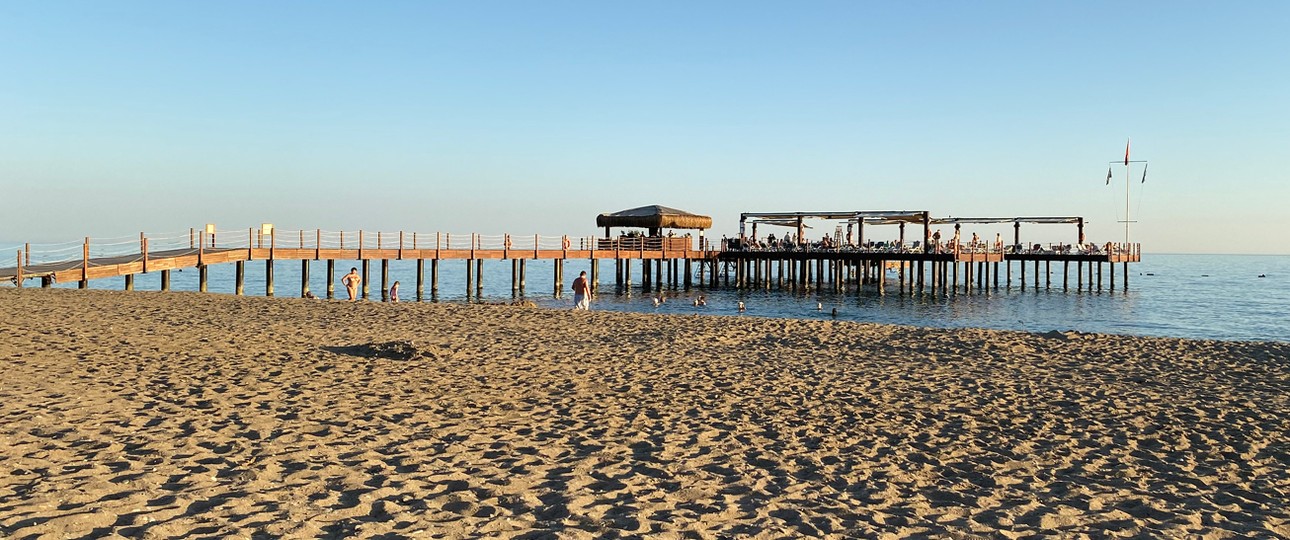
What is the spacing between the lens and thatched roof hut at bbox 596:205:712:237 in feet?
132

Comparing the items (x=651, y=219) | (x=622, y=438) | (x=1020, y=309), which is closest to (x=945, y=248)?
(x=1020, y=309)

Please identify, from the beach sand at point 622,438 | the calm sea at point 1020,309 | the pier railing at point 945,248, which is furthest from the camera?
the pier railing at point 945,248

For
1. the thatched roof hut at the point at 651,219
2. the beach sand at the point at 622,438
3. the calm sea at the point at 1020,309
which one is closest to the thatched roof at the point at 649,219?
the thatched roof hut at the point at 651,219

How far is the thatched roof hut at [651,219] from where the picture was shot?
132ft

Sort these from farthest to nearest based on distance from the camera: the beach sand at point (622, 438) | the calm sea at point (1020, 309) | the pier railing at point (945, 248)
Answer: the pier railing at point (945, 248), the calm sea at point (1020, 309), the beach sand at point (622, 438)

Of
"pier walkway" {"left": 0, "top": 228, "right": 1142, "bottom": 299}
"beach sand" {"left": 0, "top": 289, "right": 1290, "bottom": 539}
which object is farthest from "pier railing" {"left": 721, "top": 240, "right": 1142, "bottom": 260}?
"beach sand" {"left": 0, "top": 289, "right": 1290, "bottom": 539}

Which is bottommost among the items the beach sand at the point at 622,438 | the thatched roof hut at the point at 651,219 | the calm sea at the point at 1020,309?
the calm sea at the point at 1020,309

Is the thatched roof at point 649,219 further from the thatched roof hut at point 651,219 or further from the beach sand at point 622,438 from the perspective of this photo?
the beach sand at point 622,438

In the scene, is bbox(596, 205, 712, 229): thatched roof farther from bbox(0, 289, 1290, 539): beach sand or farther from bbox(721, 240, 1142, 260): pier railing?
bbox(0, 289, 1290, 539): beach sand

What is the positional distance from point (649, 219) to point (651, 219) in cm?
14

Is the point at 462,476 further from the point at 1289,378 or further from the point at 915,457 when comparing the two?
the point at 1289,378

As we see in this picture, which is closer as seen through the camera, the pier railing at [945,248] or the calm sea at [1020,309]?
the calm sea at [1020,309]

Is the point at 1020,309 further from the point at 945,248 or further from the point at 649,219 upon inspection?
the point at 649,219

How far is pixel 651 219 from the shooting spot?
1577 inches
